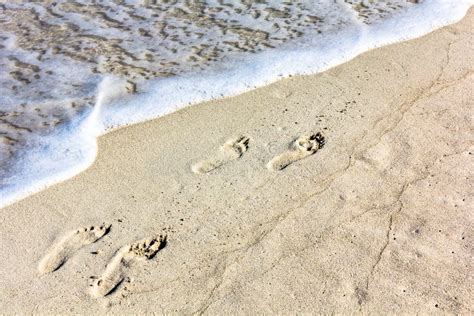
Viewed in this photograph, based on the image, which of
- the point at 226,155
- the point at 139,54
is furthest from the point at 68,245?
the point at 139,54

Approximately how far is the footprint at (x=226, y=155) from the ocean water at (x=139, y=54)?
62 centimetres

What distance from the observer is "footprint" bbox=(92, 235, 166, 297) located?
265cm

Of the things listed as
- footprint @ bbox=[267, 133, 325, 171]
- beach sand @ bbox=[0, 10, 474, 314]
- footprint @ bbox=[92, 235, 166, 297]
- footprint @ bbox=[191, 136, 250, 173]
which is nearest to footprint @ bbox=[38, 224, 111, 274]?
beach sand @ bbox=[0, 10, 474, 314]

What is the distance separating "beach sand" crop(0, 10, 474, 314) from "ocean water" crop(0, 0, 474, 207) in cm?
26

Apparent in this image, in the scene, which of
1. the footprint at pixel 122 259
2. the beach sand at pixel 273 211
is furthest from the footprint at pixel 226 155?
the footprint at pixel 122 259

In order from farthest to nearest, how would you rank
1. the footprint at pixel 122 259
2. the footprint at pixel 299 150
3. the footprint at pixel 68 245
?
the footprint at pixel 299 150, the footprint at pixel 68 245, the footprint at pixel 122 259

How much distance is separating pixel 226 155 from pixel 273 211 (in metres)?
0.61

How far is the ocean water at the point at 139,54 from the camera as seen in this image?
3760 millimetres

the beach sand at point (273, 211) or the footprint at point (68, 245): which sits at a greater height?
the beach sand at point (273, 211)

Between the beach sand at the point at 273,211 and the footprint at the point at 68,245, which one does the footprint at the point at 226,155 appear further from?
the footprint at the point at 68,245

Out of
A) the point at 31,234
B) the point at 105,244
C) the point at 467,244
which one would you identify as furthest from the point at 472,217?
the point at 31,234

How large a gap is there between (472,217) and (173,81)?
2.47 metres

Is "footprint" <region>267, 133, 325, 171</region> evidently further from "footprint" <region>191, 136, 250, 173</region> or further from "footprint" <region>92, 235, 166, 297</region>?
"footprint" <region>92, 235, 166, 297</region>

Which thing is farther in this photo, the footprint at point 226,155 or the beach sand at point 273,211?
the footprint at point 226,155
